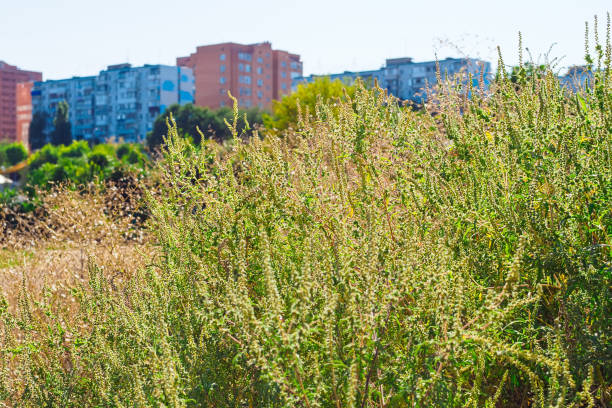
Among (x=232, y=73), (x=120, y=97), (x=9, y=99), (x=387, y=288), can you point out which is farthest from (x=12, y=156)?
(x=387, y=288)

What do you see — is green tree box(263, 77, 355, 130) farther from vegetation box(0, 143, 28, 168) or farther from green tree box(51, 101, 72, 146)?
green tree box(51, 101, 72, 146)

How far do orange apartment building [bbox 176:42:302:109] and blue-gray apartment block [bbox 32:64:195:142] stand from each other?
421 cm

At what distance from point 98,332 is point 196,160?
0.95m

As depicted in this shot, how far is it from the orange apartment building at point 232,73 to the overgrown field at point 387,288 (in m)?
88.6

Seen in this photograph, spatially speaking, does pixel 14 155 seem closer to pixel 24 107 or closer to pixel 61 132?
pixel 61 132

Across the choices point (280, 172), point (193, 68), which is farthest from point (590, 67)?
point (193, 68)

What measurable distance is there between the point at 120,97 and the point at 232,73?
19680 millimetres

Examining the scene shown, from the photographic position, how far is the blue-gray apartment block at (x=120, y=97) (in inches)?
3701

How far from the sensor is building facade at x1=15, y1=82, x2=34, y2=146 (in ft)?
397

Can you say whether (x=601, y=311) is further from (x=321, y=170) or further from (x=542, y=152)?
(x=321, y=170)

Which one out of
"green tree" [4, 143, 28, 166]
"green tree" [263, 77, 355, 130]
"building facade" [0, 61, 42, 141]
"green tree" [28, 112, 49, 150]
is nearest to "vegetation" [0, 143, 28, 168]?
"green tree" [4, 143, 28, 166]

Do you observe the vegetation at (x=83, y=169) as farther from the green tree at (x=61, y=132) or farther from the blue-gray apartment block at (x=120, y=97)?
the blue-gray apartment block at (x=120, y=97)

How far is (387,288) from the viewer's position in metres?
1.97

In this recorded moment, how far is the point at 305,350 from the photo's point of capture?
2.03 meters
